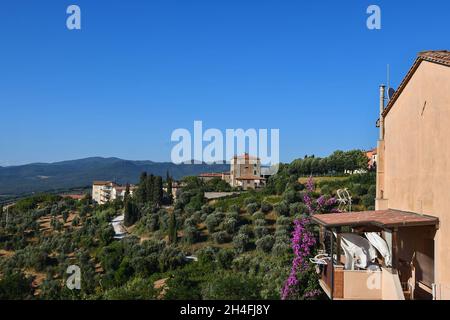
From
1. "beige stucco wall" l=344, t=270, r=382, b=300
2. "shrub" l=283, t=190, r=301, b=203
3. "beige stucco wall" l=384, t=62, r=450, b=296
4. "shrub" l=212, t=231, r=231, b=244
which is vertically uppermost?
"beige stucco wall" l=384, t=62, r=450, b=296

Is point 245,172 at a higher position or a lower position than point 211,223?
higher

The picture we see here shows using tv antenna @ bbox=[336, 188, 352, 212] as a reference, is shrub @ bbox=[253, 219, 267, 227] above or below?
below

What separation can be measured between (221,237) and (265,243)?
4717 mm

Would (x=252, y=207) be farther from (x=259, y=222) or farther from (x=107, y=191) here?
(x=107, y=191)

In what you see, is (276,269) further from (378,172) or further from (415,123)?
(415,123)

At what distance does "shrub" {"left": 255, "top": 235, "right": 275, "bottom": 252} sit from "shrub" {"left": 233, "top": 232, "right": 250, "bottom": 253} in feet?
3.63

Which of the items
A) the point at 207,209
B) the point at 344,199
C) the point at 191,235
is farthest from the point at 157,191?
the point at 344,199

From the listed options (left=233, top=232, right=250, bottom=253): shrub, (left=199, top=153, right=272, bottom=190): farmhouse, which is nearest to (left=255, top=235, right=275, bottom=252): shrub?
(left=233, top=232, right=250, bottom=253): shrub

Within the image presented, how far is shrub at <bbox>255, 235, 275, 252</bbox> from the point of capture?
97.7ft

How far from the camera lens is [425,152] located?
750cm

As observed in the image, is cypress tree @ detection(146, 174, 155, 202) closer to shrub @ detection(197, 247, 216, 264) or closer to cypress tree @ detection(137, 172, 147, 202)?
cypress tree @ detection(137, 172, 147, 202)

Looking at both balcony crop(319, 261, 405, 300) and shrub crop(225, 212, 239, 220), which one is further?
shrub crop(225, 212, 239, 220)

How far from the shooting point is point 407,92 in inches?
341

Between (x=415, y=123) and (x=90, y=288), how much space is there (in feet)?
69.7
